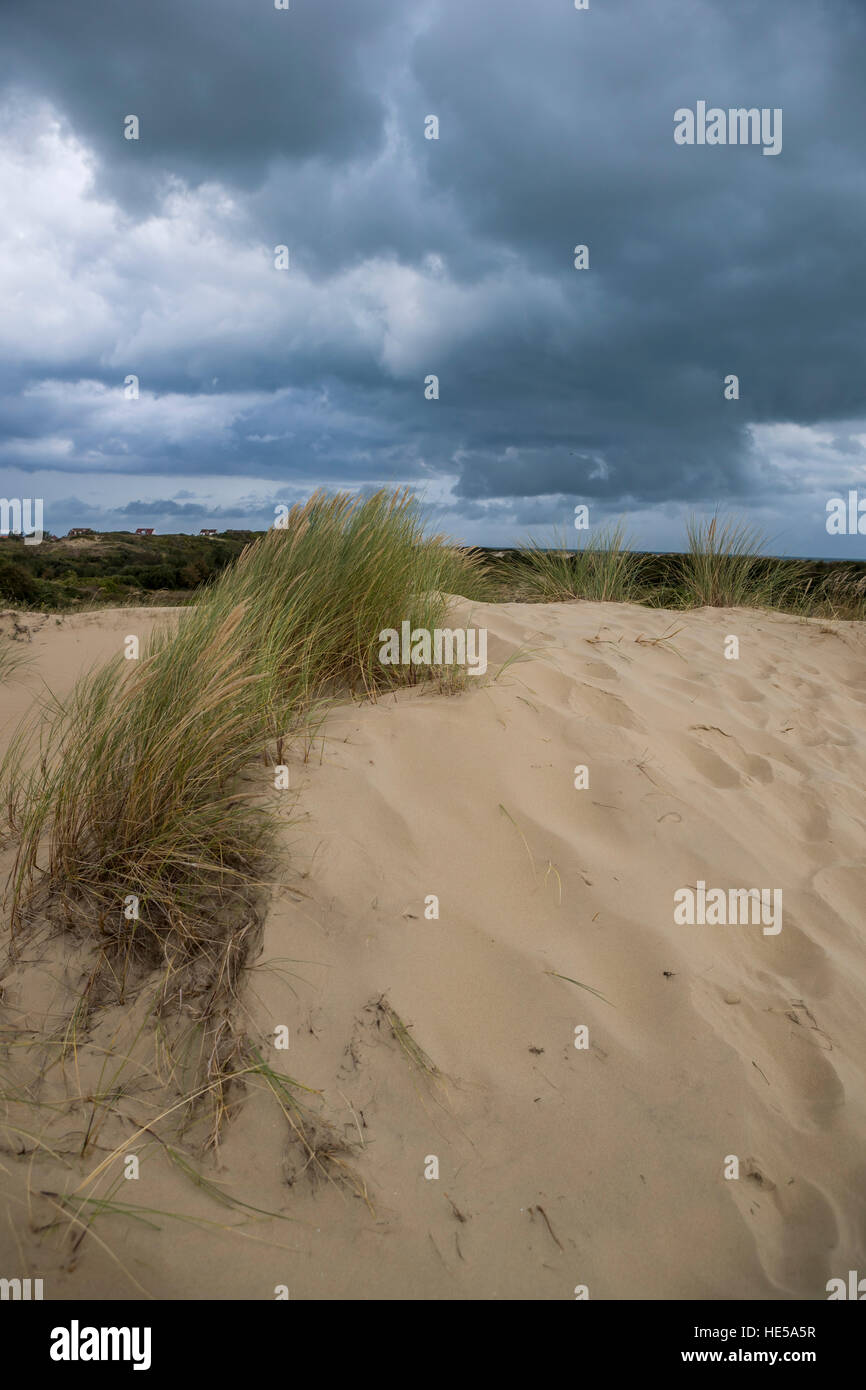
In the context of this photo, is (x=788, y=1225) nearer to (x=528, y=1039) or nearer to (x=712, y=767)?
(x=528, y=1039)

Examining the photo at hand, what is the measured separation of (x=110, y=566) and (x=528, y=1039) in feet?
70.1

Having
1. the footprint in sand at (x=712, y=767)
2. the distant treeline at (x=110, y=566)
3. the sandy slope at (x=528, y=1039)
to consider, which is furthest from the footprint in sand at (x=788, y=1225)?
the distant treeline at (x=110, y=566)

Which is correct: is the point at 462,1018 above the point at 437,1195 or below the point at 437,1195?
above

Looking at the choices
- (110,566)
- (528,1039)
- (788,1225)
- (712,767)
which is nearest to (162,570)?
(110,566)

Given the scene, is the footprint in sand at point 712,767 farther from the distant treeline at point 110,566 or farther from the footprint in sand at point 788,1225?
the distant treeline at point 110,566

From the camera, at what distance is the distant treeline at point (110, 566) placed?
13268mm

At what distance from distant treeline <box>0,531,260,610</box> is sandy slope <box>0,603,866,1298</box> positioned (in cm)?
730

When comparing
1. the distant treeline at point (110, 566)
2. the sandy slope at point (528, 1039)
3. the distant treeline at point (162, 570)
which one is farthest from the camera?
the distant treeline at point (110, 566)

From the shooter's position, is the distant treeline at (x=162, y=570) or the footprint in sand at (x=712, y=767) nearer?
the footprint in sand at (x=712, y=767)

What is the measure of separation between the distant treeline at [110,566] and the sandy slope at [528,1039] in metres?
7.30
